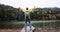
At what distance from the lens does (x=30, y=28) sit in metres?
1.51

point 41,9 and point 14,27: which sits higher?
point 41,9

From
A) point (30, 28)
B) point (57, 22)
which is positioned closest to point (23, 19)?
point (30, 28)

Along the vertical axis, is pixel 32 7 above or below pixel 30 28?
above

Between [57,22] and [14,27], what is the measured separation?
20.0 inches

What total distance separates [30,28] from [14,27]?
0.19 m

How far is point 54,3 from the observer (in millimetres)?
1602

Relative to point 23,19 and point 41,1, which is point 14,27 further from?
point 41,1

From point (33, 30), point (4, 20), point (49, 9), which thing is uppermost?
point (49, 9)

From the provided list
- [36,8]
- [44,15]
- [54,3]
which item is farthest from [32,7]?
[54,3]

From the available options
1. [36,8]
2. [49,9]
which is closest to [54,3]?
[49,9]

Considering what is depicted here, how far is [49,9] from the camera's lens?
1.59m

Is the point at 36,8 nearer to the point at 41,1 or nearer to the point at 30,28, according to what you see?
the point at 41,1

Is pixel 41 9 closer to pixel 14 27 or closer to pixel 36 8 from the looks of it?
pixel 36 8

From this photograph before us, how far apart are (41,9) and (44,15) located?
82 millimetres
